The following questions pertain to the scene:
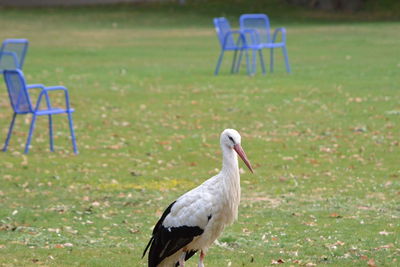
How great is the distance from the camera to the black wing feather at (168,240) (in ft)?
21.3

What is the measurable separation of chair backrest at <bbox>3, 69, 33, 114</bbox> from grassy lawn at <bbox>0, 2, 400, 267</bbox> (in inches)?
27.9

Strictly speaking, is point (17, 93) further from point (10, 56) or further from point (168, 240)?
point (168, 240)

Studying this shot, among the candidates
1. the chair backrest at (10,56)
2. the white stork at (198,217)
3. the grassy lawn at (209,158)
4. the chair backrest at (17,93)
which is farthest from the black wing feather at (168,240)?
the chair backrest at (10,56)

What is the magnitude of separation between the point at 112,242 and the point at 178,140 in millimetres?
5957

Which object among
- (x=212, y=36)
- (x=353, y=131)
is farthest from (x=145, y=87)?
(x=212, y=36)

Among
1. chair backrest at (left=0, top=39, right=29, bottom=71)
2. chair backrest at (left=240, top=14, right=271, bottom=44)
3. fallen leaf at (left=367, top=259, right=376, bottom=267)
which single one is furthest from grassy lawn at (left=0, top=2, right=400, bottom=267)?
chair backrest at (left=240, top=14, right=271, bottom=44)

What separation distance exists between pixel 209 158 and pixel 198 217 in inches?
259

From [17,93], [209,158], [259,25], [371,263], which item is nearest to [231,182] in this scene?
[371,263]

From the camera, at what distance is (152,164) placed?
12.7m

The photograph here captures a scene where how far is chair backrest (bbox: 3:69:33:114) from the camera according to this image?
41.6 feet

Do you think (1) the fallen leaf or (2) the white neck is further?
(1) the fallen leaf

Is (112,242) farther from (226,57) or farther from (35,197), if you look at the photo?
(226,57)

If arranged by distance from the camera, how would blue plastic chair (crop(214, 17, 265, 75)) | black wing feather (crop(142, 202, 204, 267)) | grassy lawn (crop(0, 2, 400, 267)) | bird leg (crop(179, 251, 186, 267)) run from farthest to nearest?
blue plastic chair (crop(214, 17, 265, 75)), grassy lawn (crop(0, 2, 400, 267)), bird leg (crop(179, 251, 186, 267)), black wing feather (crop(142, 202, 204, 267))

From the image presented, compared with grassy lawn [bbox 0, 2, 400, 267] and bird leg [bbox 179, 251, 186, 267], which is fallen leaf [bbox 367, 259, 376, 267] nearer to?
grassy lawn [bbox 0, 2, 400, 267]
